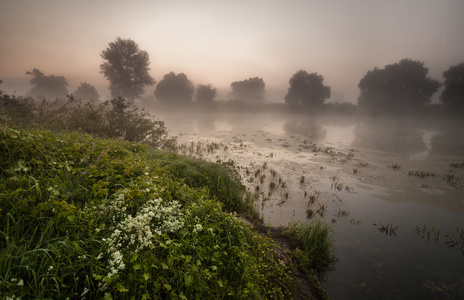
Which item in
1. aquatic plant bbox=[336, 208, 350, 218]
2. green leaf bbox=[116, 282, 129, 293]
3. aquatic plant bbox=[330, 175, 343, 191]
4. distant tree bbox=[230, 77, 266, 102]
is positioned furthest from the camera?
distant tree bbox=[230, 77, 266, 102]

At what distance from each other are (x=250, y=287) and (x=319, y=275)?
256 centimetres

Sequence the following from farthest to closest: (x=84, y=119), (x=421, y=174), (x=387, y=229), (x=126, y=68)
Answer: (x=126, y=68), (x=421, y=174), (x=84, y=119), (x=387, y=229)

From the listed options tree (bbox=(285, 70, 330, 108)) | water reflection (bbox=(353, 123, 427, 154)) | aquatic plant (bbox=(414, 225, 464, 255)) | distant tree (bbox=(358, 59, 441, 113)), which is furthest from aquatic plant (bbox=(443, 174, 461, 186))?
tree (bbox=(285, 70, 330, 108))

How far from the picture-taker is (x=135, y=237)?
8.93 feet

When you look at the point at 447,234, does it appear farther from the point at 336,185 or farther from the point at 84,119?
the point at 84,119

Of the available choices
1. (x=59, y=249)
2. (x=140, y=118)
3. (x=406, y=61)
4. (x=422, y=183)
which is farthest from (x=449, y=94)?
(x=59, y=249)

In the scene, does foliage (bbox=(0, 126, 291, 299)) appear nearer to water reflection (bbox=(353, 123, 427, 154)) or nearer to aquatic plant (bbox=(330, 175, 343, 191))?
aquatic plant (bbox=(330, 175, 343, 191))

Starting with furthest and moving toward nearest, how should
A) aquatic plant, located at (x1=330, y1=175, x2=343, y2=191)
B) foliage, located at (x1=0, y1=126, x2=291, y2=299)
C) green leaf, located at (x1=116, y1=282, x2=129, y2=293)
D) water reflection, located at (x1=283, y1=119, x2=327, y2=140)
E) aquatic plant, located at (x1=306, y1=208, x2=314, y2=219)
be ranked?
water reflection, located at (x1=283, y1=119, x2=327, y2=140)
aquatic plant, located at (x1=330, y1=175, x2=343, y2=191)
aquatic plant, located at (x1=306, y1=208, x2=314, y2=219)
foliage, located at (x1=0, y1=126, x2=291, y2=299)
green leaf, located at (x1=116, y1=282, x2=129, y2=293)

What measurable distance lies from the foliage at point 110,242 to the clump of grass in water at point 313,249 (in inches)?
42.3

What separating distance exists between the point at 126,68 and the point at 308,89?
5784 cm

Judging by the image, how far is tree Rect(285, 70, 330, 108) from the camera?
67.7m

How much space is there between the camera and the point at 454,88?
46156mm

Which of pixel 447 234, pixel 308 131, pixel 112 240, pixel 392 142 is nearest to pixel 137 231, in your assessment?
pixel 112 240

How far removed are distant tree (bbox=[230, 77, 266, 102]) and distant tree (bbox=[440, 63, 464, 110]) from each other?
60.0 m
